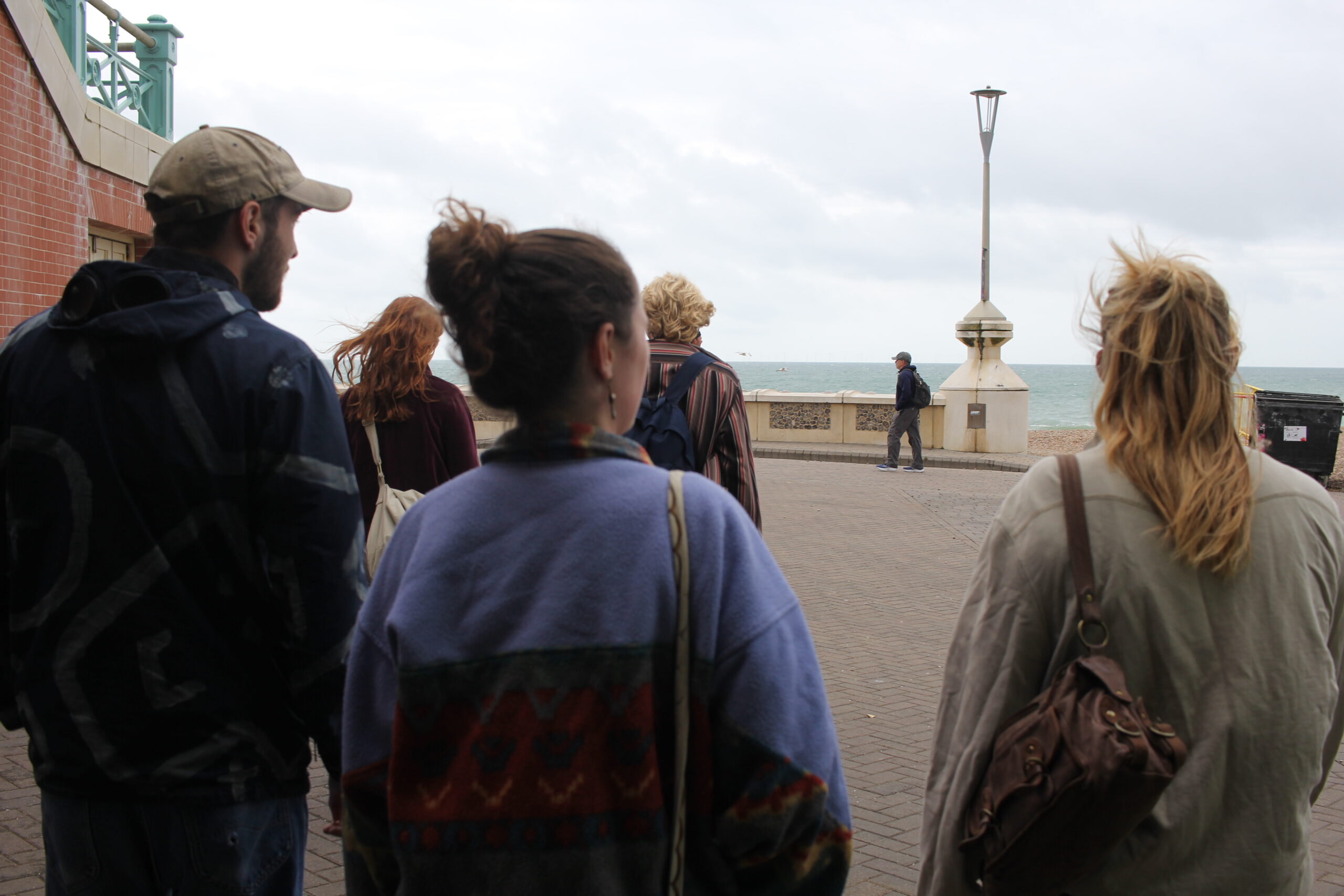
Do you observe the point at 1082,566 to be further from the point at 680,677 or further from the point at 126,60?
the point at 126,60

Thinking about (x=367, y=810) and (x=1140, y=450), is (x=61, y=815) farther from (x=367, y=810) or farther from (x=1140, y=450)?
(x=1140, y=450)

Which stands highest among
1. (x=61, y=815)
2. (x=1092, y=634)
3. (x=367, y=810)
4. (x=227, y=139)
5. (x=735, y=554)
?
(x=227, y=139)

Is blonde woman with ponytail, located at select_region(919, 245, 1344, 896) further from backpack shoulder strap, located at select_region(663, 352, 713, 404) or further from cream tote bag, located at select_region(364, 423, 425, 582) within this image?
cream tote bag, located at select_region(364, 423, 425, 582)

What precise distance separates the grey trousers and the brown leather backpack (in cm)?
1780

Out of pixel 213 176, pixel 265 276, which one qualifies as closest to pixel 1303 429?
pixel 265 276

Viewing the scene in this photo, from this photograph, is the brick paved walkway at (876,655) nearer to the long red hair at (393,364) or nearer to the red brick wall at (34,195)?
the long red hair at (393,364)

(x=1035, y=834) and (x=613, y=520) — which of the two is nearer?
(x=613, y=520)

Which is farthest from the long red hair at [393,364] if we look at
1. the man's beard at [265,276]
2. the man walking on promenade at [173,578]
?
the man walking on promenade at [173,578]

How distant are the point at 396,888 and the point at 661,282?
126 inches

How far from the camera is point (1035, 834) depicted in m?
1.87

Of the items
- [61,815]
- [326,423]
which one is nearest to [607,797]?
[326,423]

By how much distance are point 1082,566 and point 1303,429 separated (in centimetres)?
1636

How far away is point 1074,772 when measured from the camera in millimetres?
1808

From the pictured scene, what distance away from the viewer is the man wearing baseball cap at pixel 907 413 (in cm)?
1931
